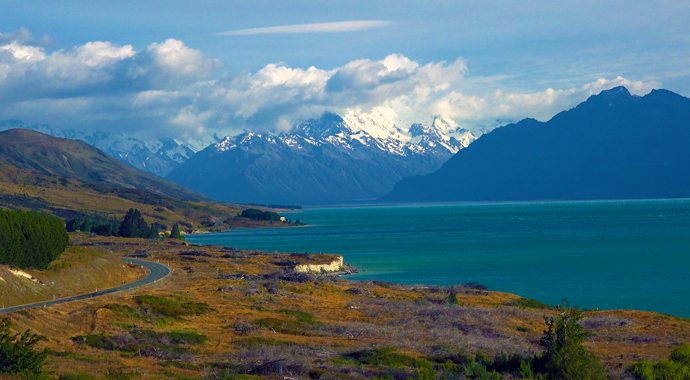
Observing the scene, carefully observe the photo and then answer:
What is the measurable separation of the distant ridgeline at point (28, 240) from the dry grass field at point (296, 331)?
2039 millimetres

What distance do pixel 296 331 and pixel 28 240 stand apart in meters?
31.9

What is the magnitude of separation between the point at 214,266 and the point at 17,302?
41.0 meters

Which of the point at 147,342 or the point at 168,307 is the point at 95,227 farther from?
the point at 147,342

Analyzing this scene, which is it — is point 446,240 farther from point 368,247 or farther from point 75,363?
point 75,363

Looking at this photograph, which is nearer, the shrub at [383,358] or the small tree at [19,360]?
the small tree at [19,360]

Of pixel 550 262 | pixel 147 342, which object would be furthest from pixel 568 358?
pixel 550 262

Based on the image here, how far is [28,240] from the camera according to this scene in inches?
2623

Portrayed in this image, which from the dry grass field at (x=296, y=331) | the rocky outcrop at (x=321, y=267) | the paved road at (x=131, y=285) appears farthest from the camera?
the rocky outcrop at (x=321, y=267)

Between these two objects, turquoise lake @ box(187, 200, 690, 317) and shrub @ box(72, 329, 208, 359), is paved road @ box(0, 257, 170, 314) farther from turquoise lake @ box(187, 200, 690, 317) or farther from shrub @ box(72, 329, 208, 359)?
turquoise lake @ box(187, 200, 690, 317)

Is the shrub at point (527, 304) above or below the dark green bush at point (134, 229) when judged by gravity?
below

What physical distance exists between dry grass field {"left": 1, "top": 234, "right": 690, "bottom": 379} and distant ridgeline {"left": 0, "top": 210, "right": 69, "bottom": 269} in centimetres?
204

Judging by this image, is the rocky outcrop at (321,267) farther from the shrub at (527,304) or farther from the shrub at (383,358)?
the shrub at (383,358)

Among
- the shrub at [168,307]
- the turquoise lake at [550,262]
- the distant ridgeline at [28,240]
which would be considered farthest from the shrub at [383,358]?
the turquoise lake at [550,262]

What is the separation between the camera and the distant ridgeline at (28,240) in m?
63.3
